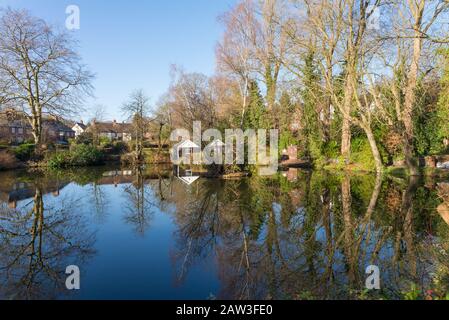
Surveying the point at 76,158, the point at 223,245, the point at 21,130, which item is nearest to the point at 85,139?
Result: the point at 76,158

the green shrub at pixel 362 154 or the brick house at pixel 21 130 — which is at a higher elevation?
the brick house at pixel 21 130

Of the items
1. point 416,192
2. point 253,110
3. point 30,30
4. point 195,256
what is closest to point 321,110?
point 253,110

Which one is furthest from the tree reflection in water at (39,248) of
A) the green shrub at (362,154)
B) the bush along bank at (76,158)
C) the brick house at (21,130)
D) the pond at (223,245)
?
the green shrub at (362,154)

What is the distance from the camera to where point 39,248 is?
559 cm

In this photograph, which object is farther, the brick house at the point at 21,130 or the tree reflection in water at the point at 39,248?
the brick house at the point at 21,130

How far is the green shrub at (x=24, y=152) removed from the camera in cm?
2243

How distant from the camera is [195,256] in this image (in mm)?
5336

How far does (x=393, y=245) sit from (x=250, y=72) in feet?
68.1

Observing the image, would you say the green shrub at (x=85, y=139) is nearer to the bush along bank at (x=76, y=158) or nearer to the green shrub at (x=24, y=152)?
the bush along bank at (x=76, y=158)

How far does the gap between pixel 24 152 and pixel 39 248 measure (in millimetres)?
21631

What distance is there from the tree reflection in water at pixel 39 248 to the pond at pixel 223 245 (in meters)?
0.02

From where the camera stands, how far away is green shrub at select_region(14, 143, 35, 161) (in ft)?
73.6

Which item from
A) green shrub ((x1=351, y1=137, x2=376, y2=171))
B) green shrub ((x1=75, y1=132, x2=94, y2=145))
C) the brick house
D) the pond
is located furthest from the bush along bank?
green shrub ((x1=351, y1=137, x2=376, y2=171))

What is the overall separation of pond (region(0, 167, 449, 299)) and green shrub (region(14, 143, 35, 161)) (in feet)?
46.5
